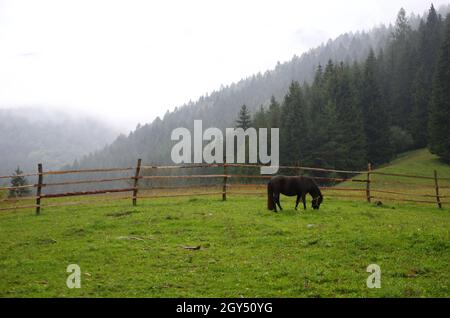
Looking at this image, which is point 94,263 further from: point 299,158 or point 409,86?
point 409,86

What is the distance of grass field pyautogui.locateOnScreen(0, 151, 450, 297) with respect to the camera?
8500 millimetres

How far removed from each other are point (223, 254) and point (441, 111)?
54.6 meters

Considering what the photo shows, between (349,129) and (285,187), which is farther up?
(349,129)

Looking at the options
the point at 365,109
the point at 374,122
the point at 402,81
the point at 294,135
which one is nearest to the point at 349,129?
the point at 294,135

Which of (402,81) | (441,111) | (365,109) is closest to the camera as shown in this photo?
(441,111)

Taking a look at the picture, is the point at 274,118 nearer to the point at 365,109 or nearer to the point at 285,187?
the point at 365,109

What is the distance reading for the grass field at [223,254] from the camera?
335 inches

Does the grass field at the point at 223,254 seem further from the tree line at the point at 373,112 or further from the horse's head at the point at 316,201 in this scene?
the tree line at the point at 373,112

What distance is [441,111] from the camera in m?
55.2

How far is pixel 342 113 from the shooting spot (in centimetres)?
6088

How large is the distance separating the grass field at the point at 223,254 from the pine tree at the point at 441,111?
4144cm

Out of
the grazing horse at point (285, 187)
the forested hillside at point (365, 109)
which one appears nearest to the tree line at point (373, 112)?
the forested hillside at point (365, 109)

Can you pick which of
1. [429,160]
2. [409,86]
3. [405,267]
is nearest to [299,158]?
[429,160]
